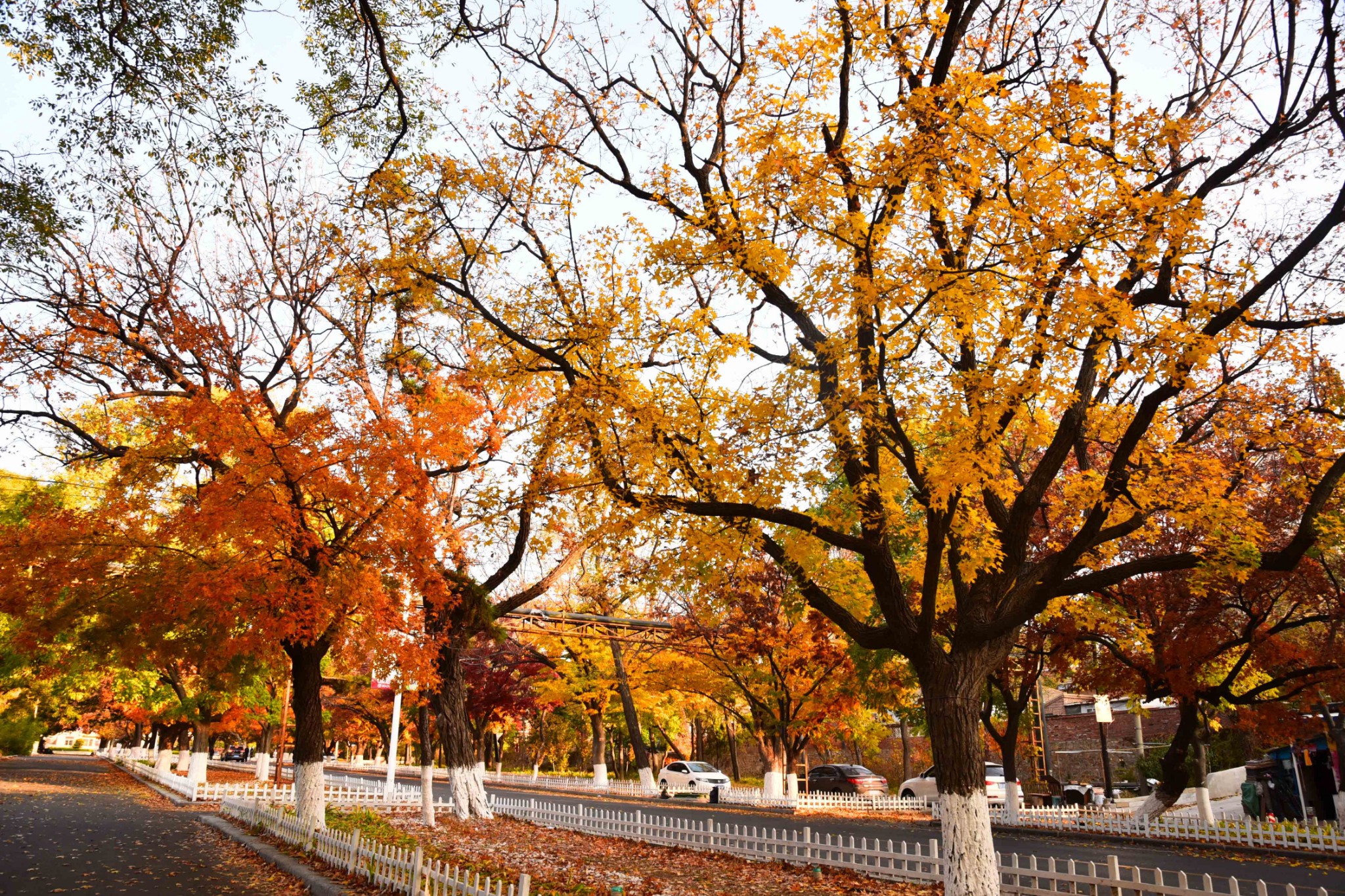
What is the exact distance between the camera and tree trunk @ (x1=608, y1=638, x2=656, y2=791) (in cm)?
2998

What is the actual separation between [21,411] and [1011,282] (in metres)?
14.3

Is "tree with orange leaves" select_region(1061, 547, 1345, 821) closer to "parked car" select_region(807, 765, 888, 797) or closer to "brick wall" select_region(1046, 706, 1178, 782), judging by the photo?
"parked car" select_region(807, 765, 888, 797)

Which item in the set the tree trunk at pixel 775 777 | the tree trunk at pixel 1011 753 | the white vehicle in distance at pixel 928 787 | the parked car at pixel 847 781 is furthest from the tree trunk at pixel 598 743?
the tree trunk at pixel 1011 753

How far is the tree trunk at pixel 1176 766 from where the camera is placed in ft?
53.3

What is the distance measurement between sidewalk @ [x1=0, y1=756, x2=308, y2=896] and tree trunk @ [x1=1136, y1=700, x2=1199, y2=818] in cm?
1618

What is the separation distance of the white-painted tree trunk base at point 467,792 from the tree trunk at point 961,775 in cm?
1180

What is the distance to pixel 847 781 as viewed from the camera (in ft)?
93.8

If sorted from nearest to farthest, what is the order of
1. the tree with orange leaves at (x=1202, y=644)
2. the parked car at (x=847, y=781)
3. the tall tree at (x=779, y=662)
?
the tree with orange leaves at (x=1202, y=644), the tall tree at (x=779, y=662), the parked car at (x=847, y=781)

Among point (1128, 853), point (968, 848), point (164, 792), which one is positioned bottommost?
point (164, 792)

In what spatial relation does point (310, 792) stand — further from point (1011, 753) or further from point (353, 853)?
point (1011, 753)

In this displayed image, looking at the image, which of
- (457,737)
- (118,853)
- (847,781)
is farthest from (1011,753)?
(118,853)

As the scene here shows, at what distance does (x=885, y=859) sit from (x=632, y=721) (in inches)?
759

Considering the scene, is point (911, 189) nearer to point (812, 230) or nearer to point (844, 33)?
point (812, 230)

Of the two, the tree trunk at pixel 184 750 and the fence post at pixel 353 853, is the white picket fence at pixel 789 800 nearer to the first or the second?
the tree trunk at pixel 184 750
